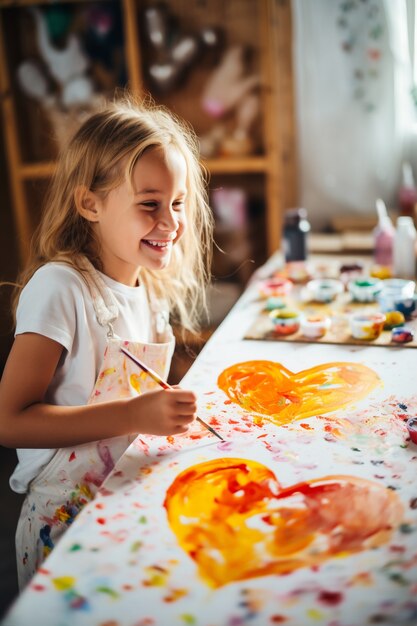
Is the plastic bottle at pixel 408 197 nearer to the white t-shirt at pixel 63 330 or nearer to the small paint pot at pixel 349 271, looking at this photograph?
the small paint pot at pixel 349 271

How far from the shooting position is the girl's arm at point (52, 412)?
986mm

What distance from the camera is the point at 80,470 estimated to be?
1.14 m

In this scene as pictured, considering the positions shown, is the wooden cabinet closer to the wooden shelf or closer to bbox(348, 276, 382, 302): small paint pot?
the wooden shelf

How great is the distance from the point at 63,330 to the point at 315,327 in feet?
1.98

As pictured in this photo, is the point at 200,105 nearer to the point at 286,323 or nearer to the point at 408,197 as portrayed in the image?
the point at 408,197

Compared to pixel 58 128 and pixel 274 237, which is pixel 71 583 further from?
pixel 58 128

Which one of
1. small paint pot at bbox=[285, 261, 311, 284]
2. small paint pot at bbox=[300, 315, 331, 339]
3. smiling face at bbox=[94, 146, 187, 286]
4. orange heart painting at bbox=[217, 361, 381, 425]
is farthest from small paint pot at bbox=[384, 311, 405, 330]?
smiling face at bbox=[94, 146, 187, 286]

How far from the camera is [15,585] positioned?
5.58 feet

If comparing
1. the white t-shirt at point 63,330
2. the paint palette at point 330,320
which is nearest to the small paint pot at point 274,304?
the paint palette at point 330,320

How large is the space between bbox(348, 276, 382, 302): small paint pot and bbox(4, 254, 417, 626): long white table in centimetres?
57

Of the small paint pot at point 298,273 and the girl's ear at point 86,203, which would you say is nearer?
the girl's ear at point 86,203

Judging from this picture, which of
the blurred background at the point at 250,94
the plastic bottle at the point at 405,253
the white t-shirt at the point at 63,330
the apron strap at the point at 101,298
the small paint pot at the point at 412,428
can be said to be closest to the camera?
the small paint pot at the point at 412,428

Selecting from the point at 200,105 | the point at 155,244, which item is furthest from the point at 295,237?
the point at 200,105

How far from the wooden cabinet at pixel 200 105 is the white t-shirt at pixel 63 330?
1.57 m
